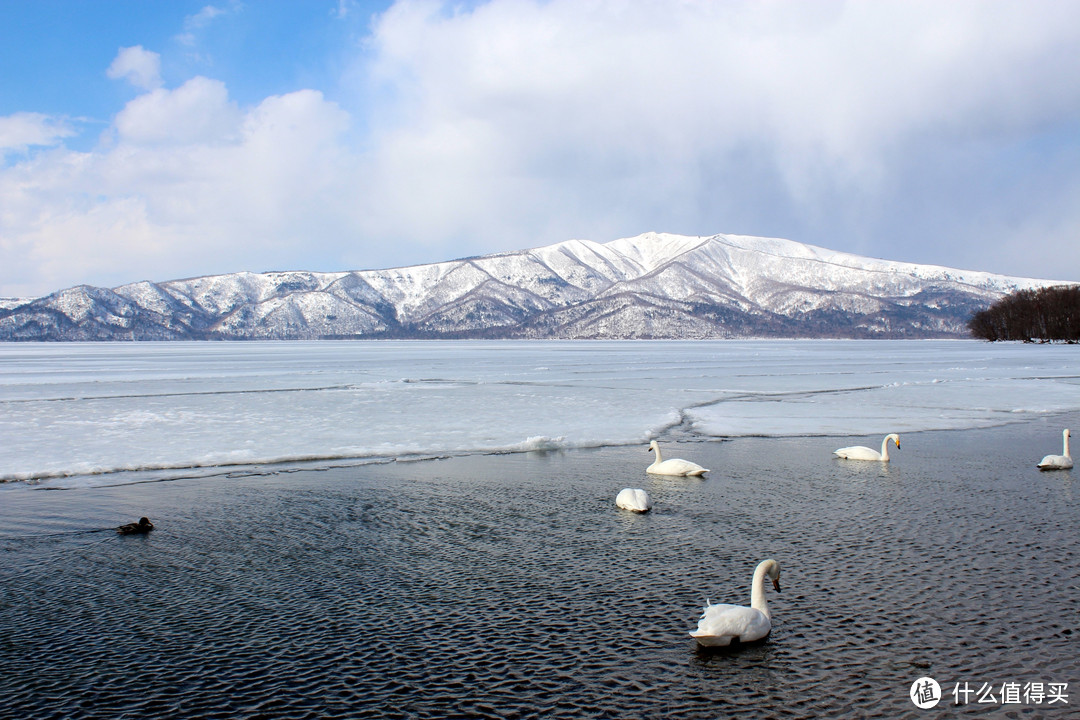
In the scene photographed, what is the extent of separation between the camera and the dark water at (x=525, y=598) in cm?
673

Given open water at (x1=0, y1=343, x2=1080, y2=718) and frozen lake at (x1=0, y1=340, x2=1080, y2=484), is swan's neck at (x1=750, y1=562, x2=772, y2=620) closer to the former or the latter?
open water at (x1=0, y1=343, x2=1080, y2=718)

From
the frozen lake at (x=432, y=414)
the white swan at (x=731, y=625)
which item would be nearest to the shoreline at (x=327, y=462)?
the frozen lake at (x=432, y=414)

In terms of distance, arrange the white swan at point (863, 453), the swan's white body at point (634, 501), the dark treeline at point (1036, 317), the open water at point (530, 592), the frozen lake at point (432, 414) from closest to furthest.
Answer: the open water at point (530, 592)
the swan's white body at point (634, 501)
the white swan at point (863, 453)
the frozen lake at point (432, 414)
the dark treeline at point (1036, 317)

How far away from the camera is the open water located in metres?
6.71

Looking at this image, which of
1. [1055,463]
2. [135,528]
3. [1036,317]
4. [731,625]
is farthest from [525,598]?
[1036,317]

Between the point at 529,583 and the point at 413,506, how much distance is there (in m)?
4.75

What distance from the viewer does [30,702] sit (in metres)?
6.60

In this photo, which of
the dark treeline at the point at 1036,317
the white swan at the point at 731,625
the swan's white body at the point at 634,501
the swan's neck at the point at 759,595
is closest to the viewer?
the white swan at the point at 731,625

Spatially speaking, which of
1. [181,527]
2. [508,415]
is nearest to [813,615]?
[181,527]

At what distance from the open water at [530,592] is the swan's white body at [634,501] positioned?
0.73 feet

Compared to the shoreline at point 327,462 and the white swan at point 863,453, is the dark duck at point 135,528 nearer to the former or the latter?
the shoreline at point 327,462

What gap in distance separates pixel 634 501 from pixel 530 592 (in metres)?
4.29

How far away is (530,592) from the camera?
9094mm

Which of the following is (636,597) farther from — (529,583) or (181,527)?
(181,527)
